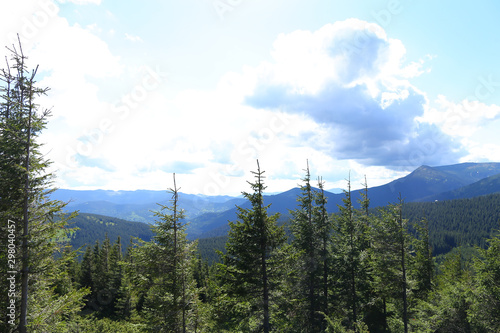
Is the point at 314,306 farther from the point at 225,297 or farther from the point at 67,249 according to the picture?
the point at 67,249

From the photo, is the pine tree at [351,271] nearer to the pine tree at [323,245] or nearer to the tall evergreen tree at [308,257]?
the pine tree at [323,245]

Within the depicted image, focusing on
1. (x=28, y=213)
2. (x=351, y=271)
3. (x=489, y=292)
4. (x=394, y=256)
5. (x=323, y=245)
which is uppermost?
(x=28, y=213)

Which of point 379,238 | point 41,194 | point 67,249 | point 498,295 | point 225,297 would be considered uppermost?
point 41,194

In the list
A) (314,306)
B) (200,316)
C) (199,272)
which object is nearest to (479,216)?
(199,272)

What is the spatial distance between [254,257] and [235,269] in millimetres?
1422

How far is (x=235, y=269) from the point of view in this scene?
14.8 meters

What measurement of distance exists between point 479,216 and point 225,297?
269184mm

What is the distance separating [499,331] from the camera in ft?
58.1

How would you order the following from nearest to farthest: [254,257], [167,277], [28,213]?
1. [28,213]
2. [167,277]
3. [254,257]

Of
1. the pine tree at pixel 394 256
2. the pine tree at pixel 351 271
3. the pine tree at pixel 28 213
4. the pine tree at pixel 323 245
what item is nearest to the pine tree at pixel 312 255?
the pine tree at pixel 323 245

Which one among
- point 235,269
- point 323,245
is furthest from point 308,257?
point 235,269

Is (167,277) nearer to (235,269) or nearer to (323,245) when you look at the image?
(235,269)

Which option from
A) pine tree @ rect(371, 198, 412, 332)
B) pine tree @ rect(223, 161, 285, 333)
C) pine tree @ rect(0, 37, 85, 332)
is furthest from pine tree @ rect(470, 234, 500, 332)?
pine tree @ rect(0, 37, 85, 332)

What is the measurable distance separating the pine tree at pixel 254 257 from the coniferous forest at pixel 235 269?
0.22 ft
